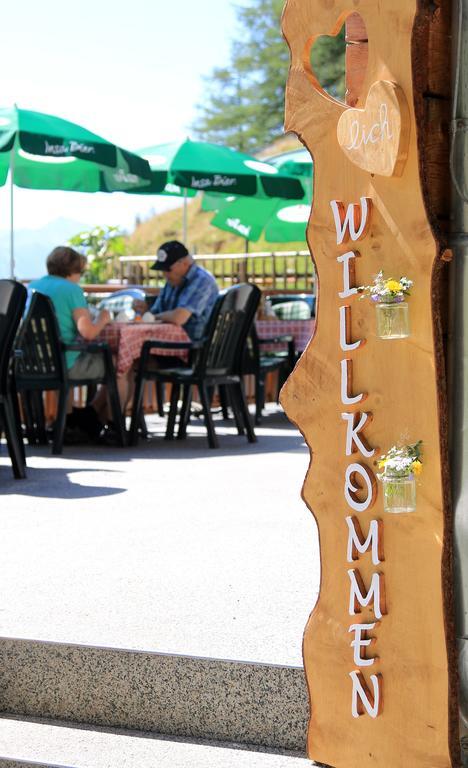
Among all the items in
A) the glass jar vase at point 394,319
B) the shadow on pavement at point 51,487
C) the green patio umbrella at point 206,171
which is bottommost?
the shadow on pavement at point 51,487

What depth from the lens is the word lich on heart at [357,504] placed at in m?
2.50

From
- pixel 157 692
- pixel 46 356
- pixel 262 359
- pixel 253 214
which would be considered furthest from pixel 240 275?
pixel 157 692

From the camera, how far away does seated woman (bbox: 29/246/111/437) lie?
23.9 feet

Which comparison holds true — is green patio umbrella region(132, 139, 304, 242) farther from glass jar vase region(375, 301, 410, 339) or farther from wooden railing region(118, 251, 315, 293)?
wooden railing region(118, 251, 315, 293)

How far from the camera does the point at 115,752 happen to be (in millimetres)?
2881

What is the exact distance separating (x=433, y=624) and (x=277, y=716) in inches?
24.6

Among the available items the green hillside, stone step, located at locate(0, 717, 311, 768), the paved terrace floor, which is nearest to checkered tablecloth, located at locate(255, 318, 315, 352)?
the paved terrace floor

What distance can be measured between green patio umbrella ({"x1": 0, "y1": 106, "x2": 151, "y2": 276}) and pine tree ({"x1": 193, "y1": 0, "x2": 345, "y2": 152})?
39597mm

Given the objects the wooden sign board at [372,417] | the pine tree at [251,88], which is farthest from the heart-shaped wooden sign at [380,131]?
the pine tree at [251,88]

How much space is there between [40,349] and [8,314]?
1.16 m

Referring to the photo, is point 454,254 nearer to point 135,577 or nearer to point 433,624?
point 433,624

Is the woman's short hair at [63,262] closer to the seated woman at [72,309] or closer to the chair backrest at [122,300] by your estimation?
the seated woman at [72,309]

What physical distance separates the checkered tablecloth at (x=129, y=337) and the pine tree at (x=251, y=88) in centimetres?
4241

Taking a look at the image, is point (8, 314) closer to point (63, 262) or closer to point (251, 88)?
point (63, 262)
